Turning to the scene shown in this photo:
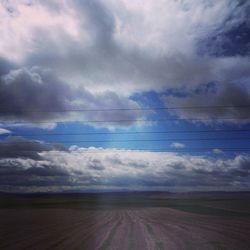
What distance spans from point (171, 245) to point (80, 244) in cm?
764

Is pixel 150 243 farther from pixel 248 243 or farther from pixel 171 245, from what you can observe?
pixel 248 243

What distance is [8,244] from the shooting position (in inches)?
1303

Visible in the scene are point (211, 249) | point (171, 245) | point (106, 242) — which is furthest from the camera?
point (106, 242)

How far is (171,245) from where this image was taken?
103 feet

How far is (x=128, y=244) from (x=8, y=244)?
33.9ft

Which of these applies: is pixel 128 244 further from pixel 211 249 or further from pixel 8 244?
pixel 8 244

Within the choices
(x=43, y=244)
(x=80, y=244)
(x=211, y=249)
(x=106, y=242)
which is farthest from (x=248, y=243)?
(x=43, y=244)

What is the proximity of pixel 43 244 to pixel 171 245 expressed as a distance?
10.8 meters

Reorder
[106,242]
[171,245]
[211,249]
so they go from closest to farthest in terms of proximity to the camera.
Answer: [211,249] → [171,245] → [106,242]

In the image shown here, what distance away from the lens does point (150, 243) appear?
32.8 m

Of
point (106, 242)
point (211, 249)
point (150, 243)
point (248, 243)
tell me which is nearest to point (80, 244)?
point (106, 242)

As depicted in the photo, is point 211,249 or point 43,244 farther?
point 43,244

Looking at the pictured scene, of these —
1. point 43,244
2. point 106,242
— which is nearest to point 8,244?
point 43,244

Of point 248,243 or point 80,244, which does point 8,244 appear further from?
point 248,243
